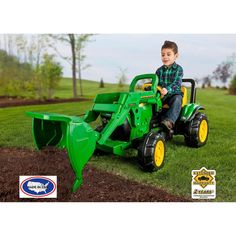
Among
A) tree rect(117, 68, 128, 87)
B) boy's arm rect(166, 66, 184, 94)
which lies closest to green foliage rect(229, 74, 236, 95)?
boy's arm rect(166, 66, 184, 94)

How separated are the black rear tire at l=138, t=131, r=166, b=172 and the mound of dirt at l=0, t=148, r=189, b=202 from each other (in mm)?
281

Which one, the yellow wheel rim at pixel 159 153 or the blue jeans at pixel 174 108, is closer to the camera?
the yellow wheel rim at pixel 159 153

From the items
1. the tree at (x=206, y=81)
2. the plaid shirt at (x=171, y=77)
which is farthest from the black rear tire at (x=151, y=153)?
the tree at (x=206, y=81)

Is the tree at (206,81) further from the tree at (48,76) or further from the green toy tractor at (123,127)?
the tree at (48,76)

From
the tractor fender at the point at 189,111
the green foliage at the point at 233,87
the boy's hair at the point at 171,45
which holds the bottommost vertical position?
the tractor fender at the point at 189,111

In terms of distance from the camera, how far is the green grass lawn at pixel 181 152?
3465 mm

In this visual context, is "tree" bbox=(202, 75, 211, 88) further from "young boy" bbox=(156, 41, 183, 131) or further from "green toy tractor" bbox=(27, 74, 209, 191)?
"young boy" bbox=(156, 41, 183, 131)

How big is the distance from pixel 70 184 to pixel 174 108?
1701 mm

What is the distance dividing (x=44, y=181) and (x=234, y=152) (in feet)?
6.68

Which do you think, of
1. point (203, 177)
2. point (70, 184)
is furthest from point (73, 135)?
point (203, 177)

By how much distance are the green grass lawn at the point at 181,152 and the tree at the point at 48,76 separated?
7.4 inches

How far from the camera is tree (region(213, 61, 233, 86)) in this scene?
359cm

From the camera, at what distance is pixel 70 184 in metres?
3.28

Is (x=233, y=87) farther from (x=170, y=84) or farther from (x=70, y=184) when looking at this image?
(x=70, y=184)
